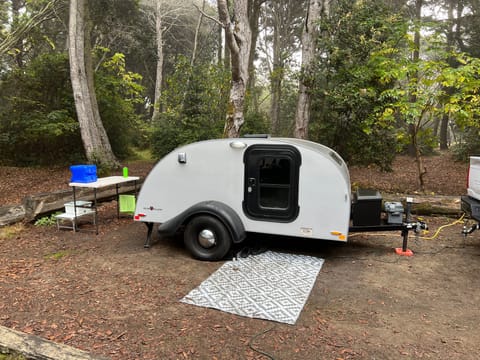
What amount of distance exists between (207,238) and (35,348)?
8.48 ft

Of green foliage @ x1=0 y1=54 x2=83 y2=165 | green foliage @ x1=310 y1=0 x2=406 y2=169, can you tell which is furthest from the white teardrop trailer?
green foliage @ x1=0 y1=54 x2=83 y2=165

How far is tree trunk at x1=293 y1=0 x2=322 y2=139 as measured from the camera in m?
10.8

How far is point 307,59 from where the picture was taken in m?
10.9

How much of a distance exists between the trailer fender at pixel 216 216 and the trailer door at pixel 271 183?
24 cm

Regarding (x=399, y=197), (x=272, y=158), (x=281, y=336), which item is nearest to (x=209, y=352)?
(x=281, y=336)

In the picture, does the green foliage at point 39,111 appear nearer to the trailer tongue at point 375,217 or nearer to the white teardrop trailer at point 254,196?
the white teardrop trailer at point 254,196

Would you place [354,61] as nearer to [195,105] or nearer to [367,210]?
[195,105]

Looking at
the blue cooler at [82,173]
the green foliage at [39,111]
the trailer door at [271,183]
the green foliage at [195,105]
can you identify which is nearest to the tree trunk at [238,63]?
the blue cooler at [82,173]

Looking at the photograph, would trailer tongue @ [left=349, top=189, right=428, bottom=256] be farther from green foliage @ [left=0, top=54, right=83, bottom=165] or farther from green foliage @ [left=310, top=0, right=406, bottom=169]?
green foliage @ [left=0, top=54, right=83, bottom=165]

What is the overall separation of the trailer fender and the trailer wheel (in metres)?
0.08

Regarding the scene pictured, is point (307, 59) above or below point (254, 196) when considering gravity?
above

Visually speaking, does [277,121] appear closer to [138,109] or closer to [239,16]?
[239,16]

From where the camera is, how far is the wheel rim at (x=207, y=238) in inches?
203

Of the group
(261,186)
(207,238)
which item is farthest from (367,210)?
(207,238)
